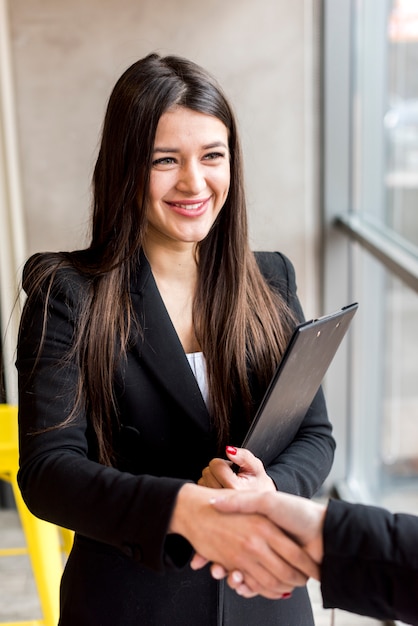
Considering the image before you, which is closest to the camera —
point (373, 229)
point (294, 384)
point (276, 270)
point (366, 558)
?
point (366, 558)

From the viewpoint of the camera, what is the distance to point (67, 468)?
125 cm

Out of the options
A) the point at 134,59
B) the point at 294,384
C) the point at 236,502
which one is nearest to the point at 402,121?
the point at 134,59

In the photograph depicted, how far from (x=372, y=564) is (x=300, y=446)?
1.50 feet

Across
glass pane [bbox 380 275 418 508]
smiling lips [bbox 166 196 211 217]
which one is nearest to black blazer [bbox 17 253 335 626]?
smiling lips [bbox 166 196 211 217]

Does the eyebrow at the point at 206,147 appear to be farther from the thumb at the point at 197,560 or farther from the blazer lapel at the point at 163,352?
the thumb at the point at 197,560

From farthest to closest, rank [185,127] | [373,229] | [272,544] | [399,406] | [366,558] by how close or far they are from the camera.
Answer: [399,406] → [373,229] → [185,127] → [272,544] → [366,558]

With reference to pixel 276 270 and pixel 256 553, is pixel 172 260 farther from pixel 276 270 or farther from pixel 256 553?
pixel 256 553

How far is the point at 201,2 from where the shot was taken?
3145 millimetres

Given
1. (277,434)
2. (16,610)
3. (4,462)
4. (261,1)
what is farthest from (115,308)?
(261,1)

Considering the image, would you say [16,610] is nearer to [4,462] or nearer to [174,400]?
[4,462]

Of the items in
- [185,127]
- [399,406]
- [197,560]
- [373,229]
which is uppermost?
[185,127]

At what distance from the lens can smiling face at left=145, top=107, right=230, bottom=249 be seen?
55.7 inches

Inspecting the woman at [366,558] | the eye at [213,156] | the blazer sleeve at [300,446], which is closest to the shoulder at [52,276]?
the eye at [213,156]

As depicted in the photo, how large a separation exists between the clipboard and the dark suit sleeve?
0.72 feet
